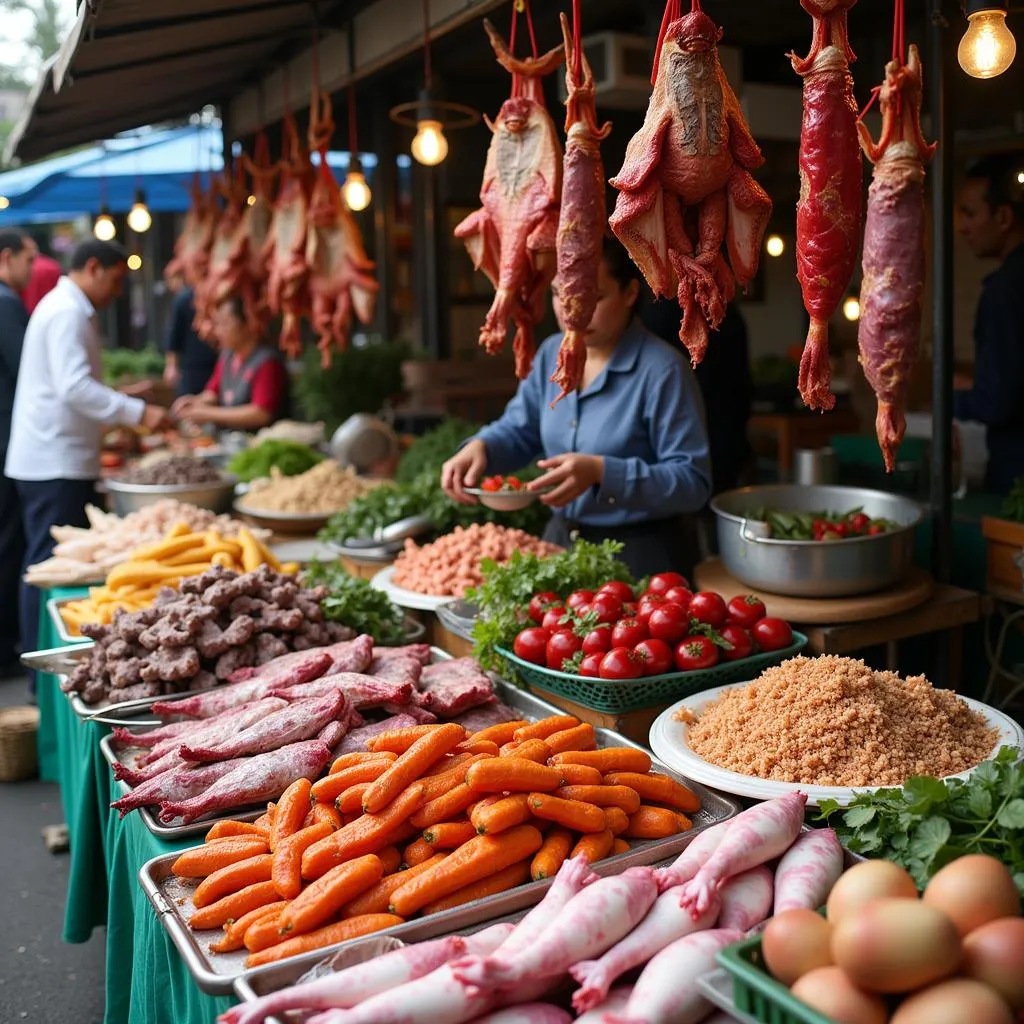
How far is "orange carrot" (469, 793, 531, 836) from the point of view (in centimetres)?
191

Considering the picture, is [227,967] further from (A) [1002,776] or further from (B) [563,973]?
(A) [1002,776]

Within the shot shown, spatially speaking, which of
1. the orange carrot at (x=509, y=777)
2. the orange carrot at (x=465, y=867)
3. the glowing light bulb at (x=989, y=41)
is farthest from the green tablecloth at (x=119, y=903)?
the glowing light bulb at (x=989, y=41)

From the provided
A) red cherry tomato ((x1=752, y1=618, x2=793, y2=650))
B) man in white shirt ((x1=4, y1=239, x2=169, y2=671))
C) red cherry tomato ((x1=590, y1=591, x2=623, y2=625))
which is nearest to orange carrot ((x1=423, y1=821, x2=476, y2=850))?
red cherry tomato ((x1=590, y1=591, x2=623, y2=625))

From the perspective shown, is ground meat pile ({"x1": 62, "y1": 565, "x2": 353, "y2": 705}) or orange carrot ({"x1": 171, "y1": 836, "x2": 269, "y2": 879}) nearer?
orange carrot ({"x1": 171, "y1": 836, "x2": 269, "y2": 879})

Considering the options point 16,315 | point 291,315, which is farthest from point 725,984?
point 16,315

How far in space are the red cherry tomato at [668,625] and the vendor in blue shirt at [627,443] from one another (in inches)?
35.4

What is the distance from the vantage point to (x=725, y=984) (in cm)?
149

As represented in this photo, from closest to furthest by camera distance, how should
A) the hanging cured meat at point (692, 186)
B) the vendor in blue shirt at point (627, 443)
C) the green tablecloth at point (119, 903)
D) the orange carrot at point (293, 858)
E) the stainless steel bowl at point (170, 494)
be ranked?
the orange carrot at point (293, 858)
the green tablecloth at point (119, 903)
the hanging cured meat at point (692, 186)
the vendor in blue shirt at point (627, 443)
the stainless steel bowl at point (170, 494)

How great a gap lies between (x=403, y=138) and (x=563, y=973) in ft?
33.0

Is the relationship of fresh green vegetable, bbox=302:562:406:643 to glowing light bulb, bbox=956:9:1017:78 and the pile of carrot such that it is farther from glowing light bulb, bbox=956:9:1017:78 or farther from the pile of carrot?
glowing light bulb, bbox=956:9:1017:78

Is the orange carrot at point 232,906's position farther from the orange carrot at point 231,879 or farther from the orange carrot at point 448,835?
the orange carrot at point 448,835

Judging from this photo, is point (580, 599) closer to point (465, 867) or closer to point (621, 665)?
point (621, 665)

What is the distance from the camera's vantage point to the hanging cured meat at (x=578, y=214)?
2.54 meters

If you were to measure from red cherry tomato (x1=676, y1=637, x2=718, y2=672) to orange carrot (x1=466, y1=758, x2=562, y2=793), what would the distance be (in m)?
0.73
